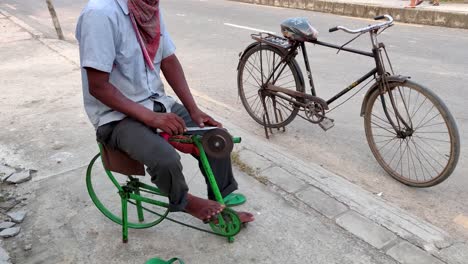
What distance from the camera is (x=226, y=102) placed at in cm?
538

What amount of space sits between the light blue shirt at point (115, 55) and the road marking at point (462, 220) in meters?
2.03

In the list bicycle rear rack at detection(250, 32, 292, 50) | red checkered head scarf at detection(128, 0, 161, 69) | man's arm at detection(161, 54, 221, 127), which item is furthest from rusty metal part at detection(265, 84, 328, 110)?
red checkered head scarf at detection(128, 0, 161, 69)

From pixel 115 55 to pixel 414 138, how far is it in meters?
3.04

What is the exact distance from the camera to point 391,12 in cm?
1041

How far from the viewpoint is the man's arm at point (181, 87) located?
2619 millimetres

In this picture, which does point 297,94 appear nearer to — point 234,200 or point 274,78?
point 274,78

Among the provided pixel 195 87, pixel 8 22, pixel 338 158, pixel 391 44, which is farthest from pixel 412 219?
pixel 8 22

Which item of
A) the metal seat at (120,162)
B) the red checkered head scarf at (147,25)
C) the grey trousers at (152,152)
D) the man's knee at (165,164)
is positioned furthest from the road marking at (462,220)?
the red checkered head scarf at (147,25)

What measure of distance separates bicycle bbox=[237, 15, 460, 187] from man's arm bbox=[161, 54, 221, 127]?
4.47ft

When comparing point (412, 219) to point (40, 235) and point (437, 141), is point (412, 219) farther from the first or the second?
point (40, 235)

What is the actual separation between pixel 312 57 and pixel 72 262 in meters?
5.33

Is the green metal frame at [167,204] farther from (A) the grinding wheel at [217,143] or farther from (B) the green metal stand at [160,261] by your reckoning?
(B) the green metal stand at [160,261]

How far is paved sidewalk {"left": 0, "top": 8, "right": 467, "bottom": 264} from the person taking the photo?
248cm

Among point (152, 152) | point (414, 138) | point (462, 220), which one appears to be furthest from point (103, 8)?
point (414, 138)
